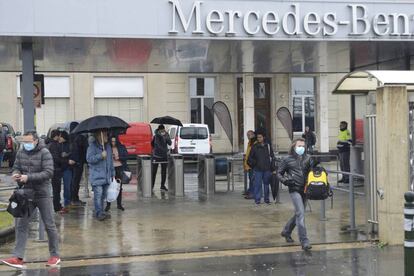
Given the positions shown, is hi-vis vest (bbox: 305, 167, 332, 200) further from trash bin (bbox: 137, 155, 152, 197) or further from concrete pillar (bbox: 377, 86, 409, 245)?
trash bin (bbox: 137, 155, 152, 197)

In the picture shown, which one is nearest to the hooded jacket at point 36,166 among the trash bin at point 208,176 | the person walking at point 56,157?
the person walking at point 56,157

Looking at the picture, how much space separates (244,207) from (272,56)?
12.5ft

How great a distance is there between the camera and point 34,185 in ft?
26.8

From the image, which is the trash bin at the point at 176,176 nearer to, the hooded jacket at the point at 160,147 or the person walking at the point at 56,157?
the hooded jacket at the point at 160,147

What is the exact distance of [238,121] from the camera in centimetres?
3291

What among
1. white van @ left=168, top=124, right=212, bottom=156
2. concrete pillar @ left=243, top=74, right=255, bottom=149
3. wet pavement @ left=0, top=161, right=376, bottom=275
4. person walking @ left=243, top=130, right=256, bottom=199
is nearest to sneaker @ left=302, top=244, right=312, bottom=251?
wet pavement @ left=0, top=161, right=376, bottom=275

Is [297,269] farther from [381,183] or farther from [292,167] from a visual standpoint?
[381,183]

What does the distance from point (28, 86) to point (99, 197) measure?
252cm

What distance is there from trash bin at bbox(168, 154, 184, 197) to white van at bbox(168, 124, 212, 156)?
35.1ft

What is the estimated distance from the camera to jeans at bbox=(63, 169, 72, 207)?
42.5ft

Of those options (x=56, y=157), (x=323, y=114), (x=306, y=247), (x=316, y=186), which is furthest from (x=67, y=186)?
(x=323, y=114)

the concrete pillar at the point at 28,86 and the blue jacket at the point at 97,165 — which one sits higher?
the concrete pillar at the point at 28,86

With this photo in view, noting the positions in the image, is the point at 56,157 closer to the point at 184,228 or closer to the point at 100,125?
the point at 100,125

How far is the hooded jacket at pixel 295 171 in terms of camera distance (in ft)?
29.5
